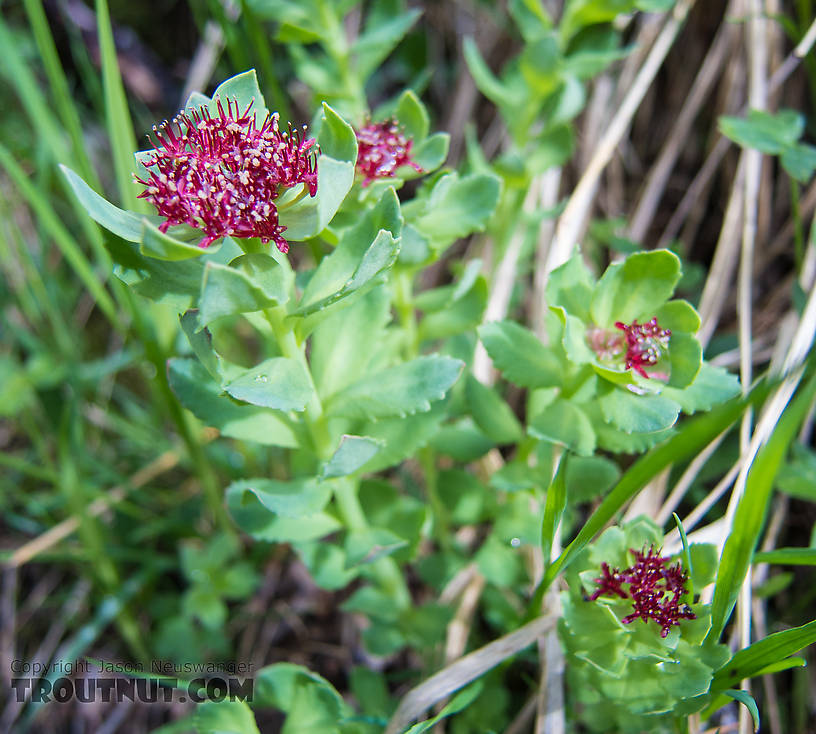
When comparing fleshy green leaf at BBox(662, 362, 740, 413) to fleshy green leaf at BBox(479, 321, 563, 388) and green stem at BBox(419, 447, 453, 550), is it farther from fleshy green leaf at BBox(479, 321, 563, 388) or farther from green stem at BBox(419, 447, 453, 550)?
green stem at BBox(419, 447, 453, 550)

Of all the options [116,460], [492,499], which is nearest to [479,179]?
[492,499]

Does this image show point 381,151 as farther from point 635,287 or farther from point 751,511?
point 751,511

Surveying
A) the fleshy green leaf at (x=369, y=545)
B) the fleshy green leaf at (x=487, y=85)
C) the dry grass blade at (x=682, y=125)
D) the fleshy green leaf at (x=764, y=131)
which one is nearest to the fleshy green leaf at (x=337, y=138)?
the fleshy green leaf at (x=369, y=545)

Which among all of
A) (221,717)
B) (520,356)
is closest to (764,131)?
(520,356)

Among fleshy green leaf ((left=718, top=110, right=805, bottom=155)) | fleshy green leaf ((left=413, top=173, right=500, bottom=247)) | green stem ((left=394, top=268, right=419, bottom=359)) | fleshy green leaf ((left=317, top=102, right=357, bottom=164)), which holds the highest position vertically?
fleshy green leaf ((left=718, top=110, right=805, bottom=155))

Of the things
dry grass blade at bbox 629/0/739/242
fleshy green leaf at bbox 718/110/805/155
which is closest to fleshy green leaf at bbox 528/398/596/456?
fleshy green leaf at bbox 718/110/805/155

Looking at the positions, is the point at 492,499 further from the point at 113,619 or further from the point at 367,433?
the point at 113,619
